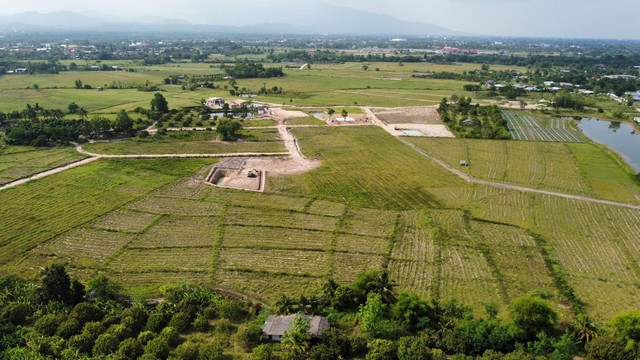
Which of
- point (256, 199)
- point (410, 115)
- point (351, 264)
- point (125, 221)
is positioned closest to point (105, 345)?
point (351, 264)

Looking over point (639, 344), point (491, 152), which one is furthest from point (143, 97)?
point (639, 344)

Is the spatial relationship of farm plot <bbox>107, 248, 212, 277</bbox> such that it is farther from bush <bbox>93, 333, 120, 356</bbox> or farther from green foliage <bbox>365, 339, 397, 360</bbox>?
green foliage <bbox>365, 339, 397, 360</bbox>

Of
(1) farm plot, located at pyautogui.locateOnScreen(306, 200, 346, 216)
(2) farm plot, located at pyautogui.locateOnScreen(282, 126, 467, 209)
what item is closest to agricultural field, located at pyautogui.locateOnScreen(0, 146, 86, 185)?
(2) farm plot, located at pyautogui.locateOnScreen(282, 126, 467, 209)

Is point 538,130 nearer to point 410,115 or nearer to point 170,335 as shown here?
point 410,115

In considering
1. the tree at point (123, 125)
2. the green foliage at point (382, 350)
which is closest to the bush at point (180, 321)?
the green foliage at point (382, 350)

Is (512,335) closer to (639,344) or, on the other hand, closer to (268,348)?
(639,344)

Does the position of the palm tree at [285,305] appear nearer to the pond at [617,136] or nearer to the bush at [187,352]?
the bush at [187,352]
